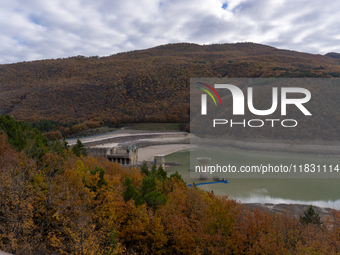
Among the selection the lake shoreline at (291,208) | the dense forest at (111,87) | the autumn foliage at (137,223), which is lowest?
the lake shoreline at (291,208)

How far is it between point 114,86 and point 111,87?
0.99 meters

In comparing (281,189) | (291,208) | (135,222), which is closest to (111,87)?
(281,189)

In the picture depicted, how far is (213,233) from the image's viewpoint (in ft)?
32.8

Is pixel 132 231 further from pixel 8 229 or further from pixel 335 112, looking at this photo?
pixel 335 112

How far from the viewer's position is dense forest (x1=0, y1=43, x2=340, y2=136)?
64.1 meters

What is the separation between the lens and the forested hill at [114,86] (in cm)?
6519

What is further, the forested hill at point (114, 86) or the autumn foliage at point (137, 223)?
the forested hill at point (114, 86)

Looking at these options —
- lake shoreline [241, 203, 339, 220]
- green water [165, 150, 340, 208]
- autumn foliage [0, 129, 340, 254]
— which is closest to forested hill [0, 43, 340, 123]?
green water [165, 150, 340, 208]

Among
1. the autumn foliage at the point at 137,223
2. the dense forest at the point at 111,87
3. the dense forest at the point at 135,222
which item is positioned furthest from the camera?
the dense forest at the point at 111,87

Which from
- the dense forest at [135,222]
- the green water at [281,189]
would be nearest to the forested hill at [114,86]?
the green water at [281,189]

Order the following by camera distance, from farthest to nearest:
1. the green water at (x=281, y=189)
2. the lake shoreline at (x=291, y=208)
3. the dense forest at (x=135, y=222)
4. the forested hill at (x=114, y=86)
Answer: the forested hill at (x=114, y=86) < the green water at (x=281, y=189) < the lake shoreline at (x=291, y=208) < the dense forest at (x=135, y=222)

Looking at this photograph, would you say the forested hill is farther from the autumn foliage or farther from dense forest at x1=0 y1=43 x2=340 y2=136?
the autumn foliage

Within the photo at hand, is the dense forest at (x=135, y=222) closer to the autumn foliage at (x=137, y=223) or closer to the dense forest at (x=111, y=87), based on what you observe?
the autumn foliage at (x=137, y=223)

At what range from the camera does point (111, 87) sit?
79312 mm
